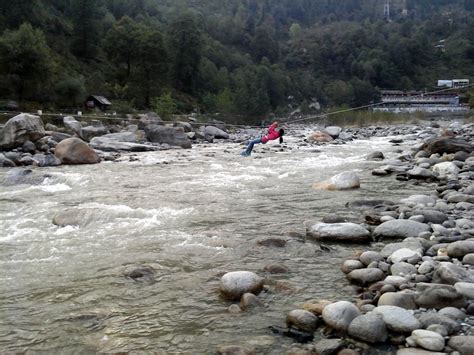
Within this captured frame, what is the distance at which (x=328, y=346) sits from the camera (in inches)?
148

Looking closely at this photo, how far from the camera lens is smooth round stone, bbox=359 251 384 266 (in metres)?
5.55

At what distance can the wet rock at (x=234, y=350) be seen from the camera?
3771 millimetres

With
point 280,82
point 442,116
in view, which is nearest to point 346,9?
point 280,82

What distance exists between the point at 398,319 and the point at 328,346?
71 centimetres

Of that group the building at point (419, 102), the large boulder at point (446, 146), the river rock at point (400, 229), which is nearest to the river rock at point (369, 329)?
the river rock at point (400, 229)

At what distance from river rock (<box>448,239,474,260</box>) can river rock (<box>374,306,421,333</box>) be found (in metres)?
1.78

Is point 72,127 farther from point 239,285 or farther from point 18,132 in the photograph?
point 239,285

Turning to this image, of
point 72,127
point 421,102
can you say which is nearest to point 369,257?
point 72,127

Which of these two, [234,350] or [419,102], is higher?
[419,102]

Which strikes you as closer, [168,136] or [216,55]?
[168,136]

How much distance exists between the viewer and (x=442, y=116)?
6606cm

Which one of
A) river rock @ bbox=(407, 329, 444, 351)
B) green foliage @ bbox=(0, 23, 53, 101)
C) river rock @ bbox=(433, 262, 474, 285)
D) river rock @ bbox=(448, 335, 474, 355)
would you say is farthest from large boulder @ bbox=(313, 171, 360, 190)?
green foliage @ bbox=(0, 23, 53, 101)

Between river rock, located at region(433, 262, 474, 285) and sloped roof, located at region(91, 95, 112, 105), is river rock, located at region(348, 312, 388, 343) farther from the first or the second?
sloped roof, located at region(91, 95, 112, 105)

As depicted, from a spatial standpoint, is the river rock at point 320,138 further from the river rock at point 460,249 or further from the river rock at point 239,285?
the river rock at point 239,285
